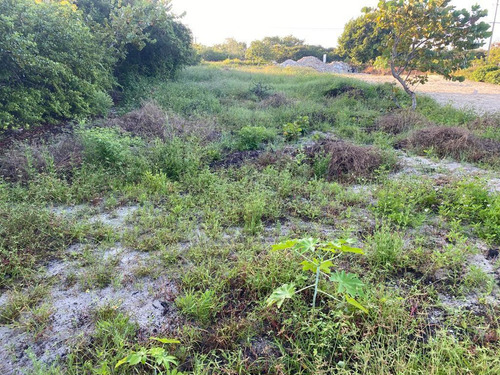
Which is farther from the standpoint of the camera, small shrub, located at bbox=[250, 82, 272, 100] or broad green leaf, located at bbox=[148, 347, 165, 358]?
small shrub, located at bbox=[250, 82, 272, 100]

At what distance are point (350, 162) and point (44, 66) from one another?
19.4 ft

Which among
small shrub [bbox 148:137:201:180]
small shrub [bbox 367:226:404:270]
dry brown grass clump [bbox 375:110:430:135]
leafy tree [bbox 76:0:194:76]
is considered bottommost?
small shrub [bbox 367:226:404:270]

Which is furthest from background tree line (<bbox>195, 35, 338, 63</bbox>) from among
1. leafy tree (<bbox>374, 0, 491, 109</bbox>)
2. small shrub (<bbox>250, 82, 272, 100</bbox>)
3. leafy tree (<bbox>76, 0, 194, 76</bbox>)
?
leafy tree (<bbox>374, 0, 491, 109</bbox>)

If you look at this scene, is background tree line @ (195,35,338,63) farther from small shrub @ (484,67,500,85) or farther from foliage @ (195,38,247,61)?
small shrub @ (484,67,500,85)

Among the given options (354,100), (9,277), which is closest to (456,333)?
(9,277)

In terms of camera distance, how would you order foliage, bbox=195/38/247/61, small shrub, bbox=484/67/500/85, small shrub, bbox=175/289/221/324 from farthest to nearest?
1. foliage, bbox=195/38/247/61
2. small shrub, bbox=484/67/500/85
3. small shrub, bbox=175/289/221/324

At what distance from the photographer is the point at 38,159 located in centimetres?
452

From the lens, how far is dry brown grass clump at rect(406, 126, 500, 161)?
5.30m

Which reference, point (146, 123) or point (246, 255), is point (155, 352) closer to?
point (246, 255)

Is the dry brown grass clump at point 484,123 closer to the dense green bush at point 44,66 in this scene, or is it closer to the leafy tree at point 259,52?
the dense green bush at point 44,66

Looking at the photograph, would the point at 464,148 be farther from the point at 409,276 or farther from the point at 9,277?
the point at 9,277

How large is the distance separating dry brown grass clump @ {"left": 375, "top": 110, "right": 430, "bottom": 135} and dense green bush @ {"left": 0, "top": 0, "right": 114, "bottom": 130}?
6.77 metres

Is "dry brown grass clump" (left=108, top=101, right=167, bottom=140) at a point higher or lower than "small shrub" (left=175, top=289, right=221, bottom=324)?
higher

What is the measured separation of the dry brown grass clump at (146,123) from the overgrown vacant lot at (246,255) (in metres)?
0.10
